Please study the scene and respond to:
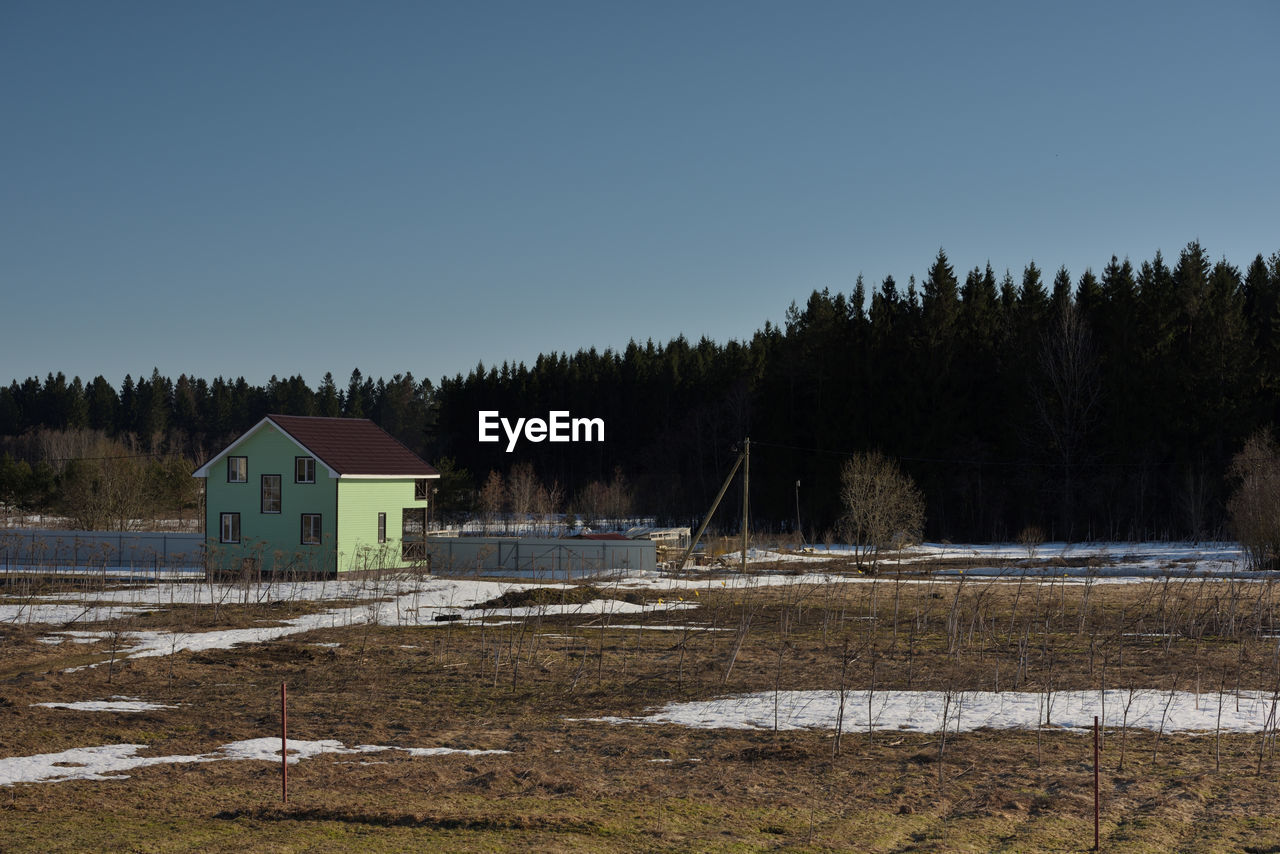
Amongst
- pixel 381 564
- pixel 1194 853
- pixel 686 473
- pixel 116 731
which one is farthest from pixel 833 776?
pixel 686 473

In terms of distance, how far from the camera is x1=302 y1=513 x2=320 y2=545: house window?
131 feet

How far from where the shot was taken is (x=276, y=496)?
41062 millimetres

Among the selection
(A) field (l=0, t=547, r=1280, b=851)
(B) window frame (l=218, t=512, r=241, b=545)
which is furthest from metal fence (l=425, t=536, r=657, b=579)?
(A) field (l=0, t=547, r=1280, b=851)

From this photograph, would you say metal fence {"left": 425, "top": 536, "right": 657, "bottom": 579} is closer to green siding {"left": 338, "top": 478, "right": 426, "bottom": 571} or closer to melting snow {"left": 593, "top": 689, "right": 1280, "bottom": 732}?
green siding {"left": 338, "top": 478, "right": 426, "bottom": 571}

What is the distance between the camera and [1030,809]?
32.1 ft

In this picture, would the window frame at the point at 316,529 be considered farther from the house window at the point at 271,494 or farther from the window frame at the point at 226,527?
the window frame at the point at 226,527

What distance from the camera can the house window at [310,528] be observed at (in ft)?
131

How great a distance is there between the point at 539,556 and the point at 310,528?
821 cm

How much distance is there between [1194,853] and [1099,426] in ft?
192

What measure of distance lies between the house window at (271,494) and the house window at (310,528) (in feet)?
4.85

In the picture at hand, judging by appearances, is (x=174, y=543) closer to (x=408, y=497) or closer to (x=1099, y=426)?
(x=408, y=497)

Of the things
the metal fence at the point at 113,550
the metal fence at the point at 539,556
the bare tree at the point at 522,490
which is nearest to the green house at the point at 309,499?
the metal fence at the point at 539,556

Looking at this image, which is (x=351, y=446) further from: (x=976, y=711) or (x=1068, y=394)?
(x=1068, y=394)

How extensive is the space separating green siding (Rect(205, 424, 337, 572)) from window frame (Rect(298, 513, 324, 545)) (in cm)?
11
